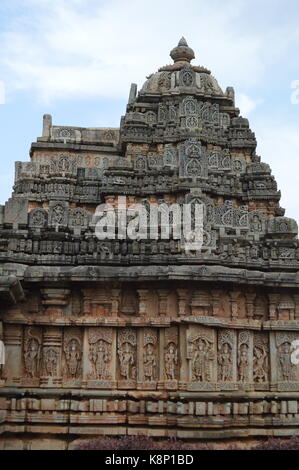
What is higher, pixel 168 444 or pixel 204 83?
pixel 204 83

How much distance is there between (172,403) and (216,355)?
53.4 inches

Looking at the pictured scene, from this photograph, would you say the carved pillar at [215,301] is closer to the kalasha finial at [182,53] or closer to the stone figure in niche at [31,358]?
the stone figure in niche at [31,358]

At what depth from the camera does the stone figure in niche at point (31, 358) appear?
1185cm

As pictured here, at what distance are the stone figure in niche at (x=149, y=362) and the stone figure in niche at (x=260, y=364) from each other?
88.2 inches

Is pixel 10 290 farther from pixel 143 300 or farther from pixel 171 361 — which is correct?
pixel 171 361

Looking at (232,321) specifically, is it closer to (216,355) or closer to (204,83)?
(216,355)

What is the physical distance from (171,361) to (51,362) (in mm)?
2540

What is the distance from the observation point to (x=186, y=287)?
11.9m

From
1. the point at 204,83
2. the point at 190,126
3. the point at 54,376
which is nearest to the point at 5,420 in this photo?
the point at 54,376

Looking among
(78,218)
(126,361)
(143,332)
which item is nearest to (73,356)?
(126,361)

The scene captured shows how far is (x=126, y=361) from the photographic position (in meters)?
11.9

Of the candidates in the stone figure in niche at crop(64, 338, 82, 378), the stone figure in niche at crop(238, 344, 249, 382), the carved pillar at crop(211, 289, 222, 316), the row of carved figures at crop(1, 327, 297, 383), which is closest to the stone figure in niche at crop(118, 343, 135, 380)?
the row of carved figures at crop(1, 327, 297, 383)

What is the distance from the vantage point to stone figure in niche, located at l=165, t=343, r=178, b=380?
11742 mm

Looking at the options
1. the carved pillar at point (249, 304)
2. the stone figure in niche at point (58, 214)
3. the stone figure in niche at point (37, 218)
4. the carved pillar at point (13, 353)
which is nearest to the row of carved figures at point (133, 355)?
the carved pillar at point (13, 353)
